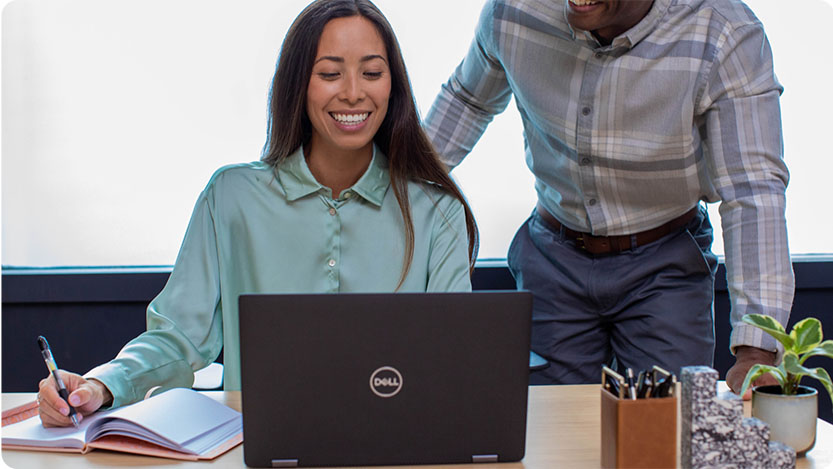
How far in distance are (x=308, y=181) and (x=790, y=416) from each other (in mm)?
1063

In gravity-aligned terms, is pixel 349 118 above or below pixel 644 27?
below

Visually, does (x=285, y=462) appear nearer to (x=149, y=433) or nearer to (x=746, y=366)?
(x=149, y=433)

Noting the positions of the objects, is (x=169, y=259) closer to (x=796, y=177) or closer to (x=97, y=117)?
(x=97, y=117)

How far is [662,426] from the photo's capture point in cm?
109

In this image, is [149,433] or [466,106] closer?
[149,433]

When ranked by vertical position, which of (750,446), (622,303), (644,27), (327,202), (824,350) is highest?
(644,27)

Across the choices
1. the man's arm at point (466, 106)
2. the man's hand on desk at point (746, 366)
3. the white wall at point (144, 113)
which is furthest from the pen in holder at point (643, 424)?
the white wall at point (144, 113)

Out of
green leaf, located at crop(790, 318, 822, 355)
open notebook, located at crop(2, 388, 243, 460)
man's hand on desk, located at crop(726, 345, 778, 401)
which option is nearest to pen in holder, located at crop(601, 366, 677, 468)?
green leaf, located at crop(790, 318, 822, 355)

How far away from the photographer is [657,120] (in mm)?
1995

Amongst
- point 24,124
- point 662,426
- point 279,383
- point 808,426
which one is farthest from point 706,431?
point 24,124

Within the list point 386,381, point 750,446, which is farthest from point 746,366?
point 386,381

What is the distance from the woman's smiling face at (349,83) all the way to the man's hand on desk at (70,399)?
0.71 metres

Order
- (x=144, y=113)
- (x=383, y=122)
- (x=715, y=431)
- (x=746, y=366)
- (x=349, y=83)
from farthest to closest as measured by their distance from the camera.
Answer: (x=144, y=113), (x=383, y=122), (x=349, y=83), (x=746, y=366), (x=715, y=431)

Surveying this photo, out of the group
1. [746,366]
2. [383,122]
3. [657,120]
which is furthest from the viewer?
[657,120]
